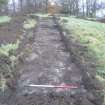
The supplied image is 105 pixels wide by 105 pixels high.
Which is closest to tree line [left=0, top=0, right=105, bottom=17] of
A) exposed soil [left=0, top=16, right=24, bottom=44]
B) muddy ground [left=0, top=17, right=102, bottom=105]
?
exposed soil [left=0, top=16, right=24, bottom=44]

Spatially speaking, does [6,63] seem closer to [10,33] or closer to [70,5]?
[10,33]

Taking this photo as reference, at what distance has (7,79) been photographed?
20.0 feet

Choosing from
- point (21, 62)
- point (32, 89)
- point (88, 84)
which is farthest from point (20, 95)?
point (21, 62)

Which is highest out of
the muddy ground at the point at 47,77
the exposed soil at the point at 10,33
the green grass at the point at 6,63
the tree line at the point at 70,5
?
the tree line at the point at 70,5

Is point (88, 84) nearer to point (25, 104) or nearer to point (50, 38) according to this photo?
point (25, 104)

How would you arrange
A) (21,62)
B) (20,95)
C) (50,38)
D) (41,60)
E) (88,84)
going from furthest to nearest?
(50,38) < (41,60) < (21,62) < (88,84) < (20,95)

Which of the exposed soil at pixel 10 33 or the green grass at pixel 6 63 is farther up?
the exposed soil at pixel 10 33

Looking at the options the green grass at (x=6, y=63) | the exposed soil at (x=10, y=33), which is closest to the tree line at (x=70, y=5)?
the exposed soil at (x=10, y=33)

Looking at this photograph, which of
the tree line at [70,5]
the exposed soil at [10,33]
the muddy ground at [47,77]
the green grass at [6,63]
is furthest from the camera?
the tree line at [70,5]

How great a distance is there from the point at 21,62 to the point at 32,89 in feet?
6.63

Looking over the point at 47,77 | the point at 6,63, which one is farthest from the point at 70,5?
the point at 47,77

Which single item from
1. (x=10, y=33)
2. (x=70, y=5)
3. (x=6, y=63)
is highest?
(x=70, y=5)

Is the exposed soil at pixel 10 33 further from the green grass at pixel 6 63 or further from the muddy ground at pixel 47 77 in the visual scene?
the green grass at pixel 6 63

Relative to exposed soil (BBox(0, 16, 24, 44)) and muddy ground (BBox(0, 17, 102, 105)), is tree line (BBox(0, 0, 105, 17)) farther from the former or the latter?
muddy ground (BBox(0, 17, 102, 105))
